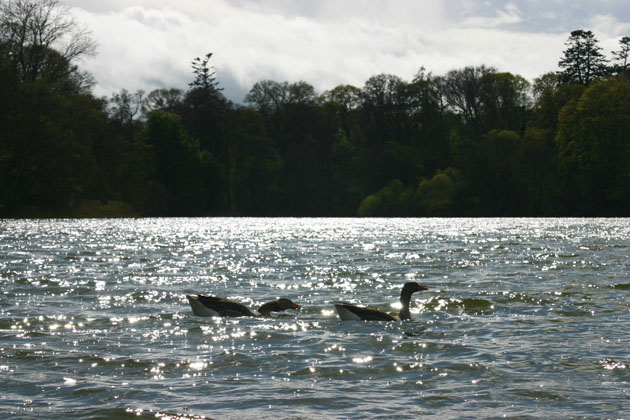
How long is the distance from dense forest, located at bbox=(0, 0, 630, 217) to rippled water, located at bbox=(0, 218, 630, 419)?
44490 millimetres

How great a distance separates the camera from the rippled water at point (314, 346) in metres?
7.74

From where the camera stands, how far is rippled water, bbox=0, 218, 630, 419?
774cm

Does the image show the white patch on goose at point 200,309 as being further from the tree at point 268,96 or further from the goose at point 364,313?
the tree at point 268,96

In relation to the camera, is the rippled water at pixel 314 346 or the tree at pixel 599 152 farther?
the tree at pixel 599 152

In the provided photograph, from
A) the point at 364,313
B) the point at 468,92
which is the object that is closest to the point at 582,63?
the point at 468,92

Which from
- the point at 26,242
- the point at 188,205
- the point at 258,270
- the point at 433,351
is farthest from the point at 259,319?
the point at 188,205

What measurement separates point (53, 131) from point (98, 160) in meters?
13.8

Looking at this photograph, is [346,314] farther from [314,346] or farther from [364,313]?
[314,346]

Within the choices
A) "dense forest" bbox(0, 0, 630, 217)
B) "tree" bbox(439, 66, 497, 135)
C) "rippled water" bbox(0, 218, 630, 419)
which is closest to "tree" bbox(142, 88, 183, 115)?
"dense forest" bbox(0, 0, 630, 217)

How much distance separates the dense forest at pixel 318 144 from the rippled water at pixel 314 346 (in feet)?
146

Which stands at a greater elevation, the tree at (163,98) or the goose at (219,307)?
the tree at (163,98)

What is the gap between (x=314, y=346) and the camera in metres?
10.9

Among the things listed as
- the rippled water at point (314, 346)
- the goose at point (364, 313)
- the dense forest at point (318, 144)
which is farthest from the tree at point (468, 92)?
the goose at point (364, 313)

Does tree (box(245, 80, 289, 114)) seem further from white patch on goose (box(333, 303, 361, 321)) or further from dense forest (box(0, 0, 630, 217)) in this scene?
white patch on goose (box(333, 303, 361, 321))
